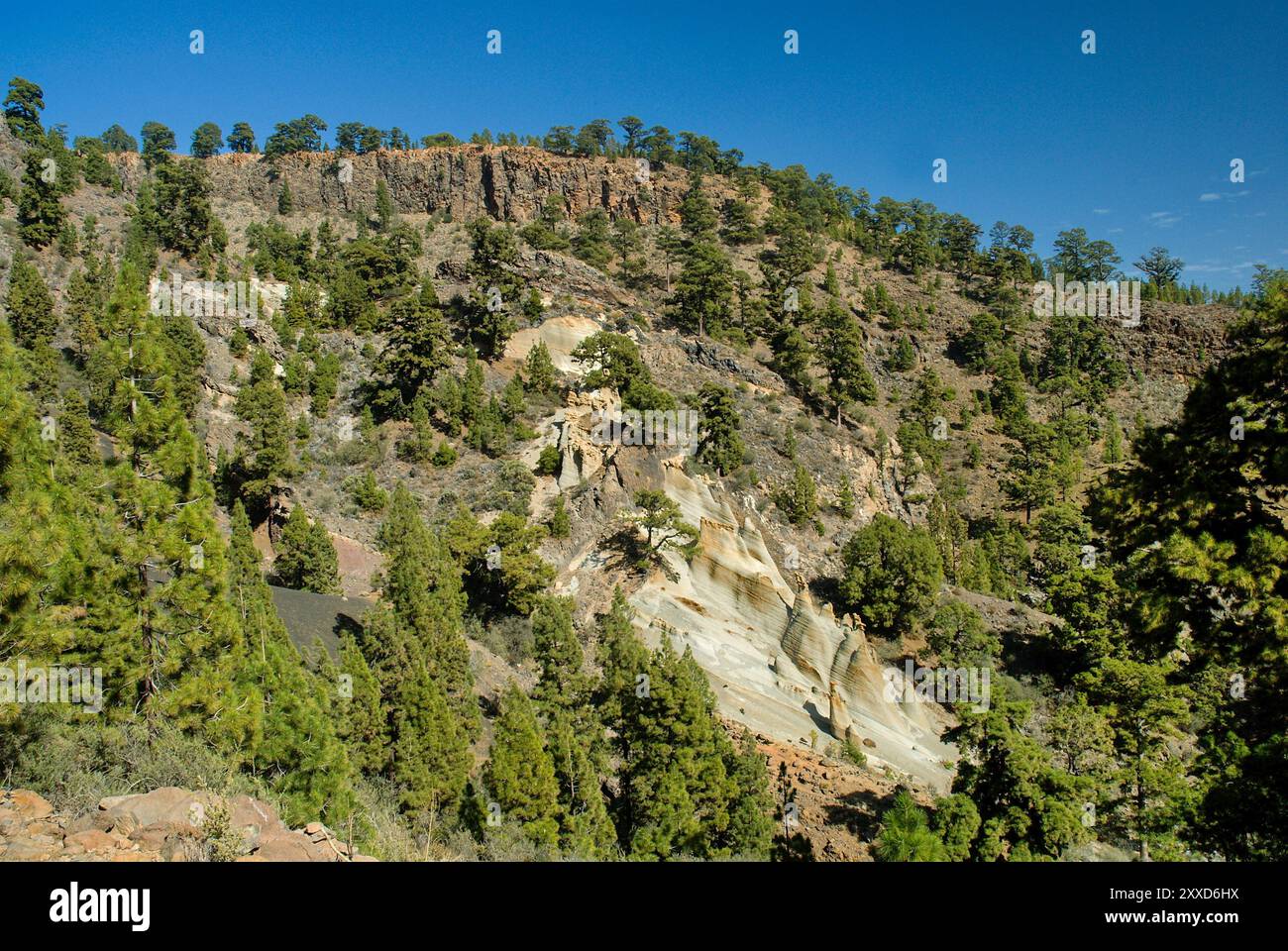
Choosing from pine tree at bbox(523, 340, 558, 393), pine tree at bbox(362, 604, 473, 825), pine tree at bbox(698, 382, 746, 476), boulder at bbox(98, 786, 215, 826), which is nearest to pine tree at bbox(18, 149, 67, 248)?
pine tree at bbox(523, 340, 558, 393)

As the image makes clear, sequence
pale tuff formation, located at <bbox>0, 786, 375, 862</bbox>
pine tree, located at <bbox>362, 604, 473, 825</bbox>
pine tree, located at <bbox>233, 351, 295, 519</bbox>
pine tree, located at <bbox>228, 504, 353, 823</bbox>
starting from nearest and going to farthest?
pale tuff formation, located at <bbox>0, 786, 375, 862</bbox> → pine tree, located at <bbox>228, 504, 353, 823</bbox> → pine tree, located at <bbox>362, 604, 473, 825</bbox> → pine tree, located at <bbox>233, 351, 295, 519</bbox>

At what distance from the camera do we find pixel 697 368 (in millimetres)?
62281

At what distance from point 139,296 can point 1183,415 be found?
17.3 m

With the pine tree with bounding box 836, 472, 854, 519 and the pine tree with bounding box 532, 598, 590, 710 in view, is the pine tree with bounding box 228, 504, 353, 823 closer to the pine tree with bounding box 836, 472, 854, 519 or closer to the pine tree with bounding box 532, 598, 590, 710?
the pine tree with bounding box 532, 598, 590, 710

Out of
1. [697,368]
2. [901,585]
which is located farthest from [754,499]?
[697,368]

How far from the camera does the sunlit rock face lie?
109ft

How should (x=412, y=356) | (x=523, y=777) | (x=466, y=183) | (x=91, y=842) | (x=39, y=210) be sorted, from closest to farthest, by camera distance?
(x=91, y=842), (x=523, y=777), (x=412, y=356), (x=39, y=210), (x=466, y=183)

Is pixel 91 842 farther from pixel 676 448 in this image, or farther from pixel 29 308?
pixel 29 308

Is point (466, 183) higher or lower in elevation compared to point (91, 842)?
higher

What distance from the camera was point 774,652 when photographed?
36688 mm

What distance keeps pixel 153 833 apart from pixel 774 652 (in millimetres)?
31347

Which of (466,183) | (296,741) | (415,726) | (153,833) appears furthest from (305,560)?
(466,183)

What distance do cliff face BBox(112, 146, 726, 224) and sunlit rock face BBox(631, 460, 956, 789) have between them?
77.0 metres

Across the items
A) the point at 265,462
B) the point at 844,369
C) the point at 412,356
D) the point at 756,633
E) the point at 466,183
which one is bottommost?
the point at 756,633
